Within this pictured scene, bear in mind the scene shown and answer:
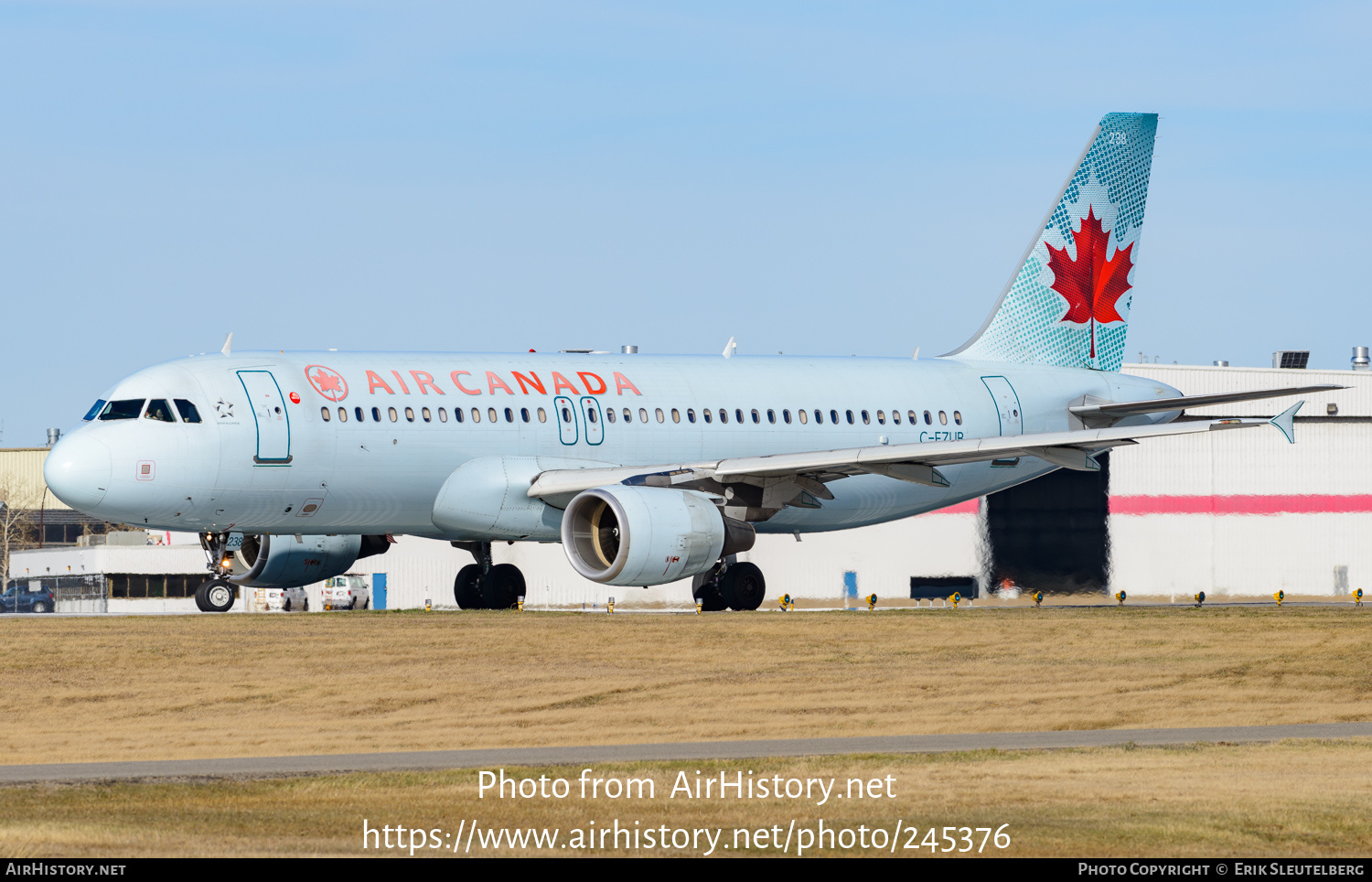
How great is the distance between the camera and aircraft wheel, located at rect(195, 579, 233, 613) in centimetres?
3216

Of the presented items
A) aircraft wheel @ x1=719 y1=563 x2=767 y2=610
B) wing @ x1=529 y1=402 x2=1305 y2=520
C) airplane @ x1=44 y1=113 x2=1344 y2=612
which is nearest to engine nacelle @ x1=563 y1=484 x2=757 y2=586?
airplane @ x1=44 y1=113 x2=1344 y2=612

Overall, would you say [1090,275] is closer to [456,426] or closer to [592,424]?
[592,424]

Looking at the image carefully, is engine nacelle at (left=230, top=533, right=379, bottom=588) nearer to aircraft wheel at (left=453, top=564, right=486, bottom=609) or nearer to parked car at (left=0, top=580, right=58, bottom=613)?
aircraft wheel at (left=453, top=564, right=486, bottom=609)

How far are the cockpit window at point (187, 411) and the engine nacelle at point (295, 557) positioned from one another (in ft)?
15.3

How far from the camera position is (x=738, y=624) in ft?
97.5

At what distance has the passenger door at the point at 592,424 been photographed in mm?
34156

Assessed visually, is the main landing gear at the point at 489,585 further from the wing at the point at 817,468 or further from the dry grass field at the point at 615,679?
the dry grass field at the point at 615,679

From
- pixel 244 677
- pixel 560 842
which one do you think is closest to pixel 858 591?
pixel 244 677

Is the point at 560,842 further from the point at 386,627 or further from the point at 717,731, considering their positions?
the point at 386,627

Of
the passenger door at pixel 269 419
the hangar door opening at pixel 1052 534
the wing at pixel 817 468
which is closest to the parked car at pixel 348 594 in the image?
the hangar door opening at pixel 1052 534

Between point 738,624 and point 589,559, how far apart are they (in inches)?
121

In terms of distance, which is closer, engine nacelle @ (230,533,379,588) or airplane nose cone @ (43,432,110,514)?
airplane nose cone @ (43,432,110,514)

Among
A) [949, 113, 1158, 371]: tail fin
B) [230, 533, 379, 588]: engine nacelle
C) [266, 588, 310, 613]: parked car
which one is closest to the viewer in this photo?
[230, 533, 379, 588]: engine nacelle

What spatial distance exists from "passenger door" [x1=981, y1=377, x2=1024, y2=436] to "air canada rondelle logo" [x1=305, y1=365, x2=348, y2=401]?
47.9ft
